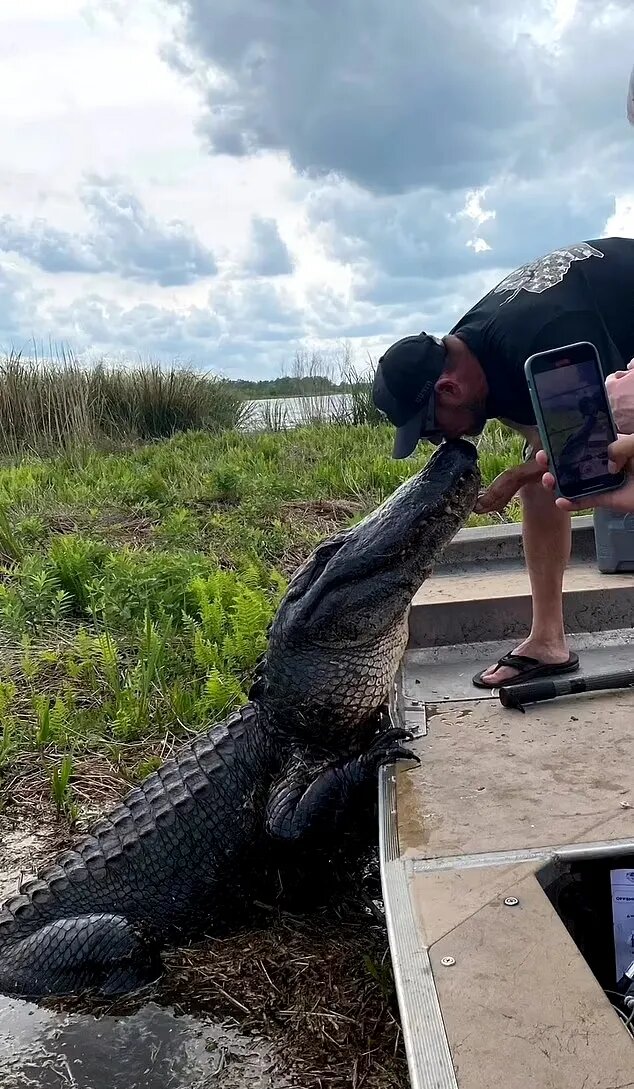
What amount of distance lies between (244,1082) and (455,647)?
1979mm

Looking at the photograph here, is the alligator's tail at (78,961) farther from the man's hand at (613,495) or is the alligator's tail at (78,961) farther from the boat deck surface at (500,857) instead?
the man's hand at (613,495)

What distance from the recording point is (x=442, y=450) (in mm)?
2896

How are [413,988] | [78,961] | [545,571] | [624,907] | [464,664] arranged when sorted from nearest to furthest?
[413,988], [624,907], [78,961], [545,571], [464,664]

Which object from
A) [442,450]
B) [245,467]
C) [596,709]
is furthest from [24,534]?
[596,709]

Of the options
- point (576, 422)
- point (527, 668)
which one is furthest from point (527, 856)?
point (527, 668)

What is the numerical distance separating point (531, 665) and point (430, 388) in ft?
3.50

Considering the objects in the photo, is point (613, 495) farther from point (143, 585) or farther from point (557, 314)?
point (143, 585)

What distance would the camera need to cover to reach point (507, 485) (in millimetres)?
3121

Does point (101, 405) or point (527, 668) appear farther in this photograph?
point (101, 405)

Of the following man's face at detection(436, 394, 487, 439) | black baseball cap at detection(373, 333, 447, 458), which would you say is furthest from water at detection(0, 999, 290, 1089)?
man's face at detection(436, 394, 487, 439)

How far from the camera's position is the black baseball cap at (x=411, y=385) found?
320cm

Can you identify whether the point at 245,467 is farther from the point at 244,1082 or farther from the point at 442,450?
the point at 244,1082

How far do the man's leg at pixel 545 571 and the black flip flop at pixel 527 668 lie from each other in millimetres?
23

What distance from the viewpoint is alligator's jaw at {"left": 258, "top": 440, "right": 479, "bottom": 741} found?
280 centimetres
